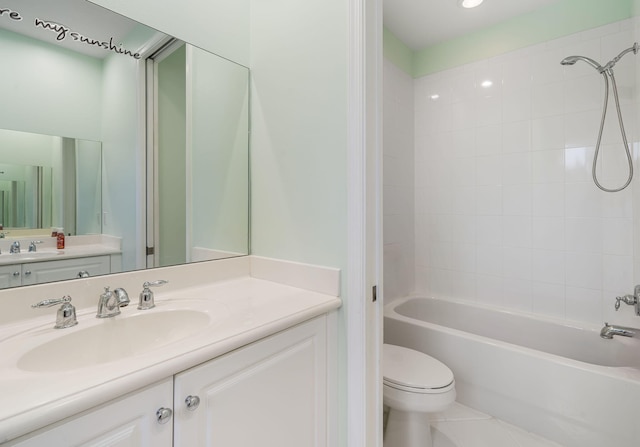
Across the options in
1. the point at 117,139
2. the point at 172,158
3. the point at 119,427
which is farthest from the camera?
the point at 172,158

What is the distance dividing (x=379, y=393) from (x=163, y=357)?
804 mm

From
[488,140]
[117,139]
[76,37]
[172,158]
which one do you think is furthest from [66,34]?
[488,140]

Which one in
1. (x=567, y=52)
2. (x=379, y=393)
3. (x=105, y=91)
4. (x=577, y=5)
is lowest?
(x=379, y=393)

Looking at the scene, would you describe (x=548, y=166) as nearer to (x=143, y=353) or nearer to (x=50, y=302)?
(x=143, y=353)

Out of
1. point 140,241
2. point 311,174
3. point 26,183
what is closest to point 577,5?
point 311,174

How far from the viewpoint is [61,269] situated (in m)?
0.96

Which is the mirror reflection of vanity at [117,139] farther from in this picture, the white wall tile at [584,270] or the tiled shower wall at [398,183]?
the white wall tile at [584,270]

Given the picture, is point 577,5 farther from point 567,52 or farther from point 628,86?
point 628,86

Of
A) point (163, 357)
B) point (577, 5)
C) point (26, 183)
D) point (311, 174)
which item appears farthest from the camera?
point (577, 5)

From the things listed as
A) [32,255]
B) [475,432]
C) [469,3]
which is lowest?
[475,432]

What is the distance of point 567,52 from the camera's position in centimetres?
193

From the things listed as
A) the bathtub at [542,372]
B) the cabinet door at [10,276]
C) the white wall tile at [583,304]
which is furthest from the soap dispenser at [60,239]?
the white wall tile at [583,304]

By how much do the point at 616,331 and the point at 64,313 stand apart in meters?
2.55

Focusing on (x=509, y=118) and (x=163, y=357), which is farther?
(x=509, y=118)
